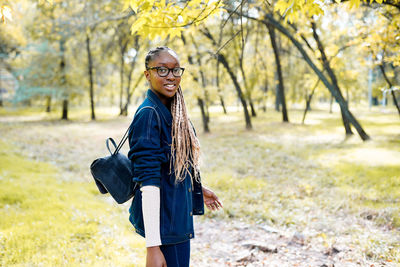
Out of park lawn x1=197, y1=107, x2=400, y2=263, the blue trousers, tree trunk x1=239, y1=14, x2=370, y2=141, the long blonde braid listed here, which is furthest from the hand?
tree trunk x1=239, y1=14, x2=370, y2=141

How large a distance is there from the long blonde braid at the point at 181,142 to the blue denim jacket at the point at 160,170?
42 mm

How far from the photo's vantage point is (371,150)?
1040cm

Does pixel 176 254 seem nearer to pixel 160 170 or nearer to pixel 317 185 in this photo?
pixel 160 170

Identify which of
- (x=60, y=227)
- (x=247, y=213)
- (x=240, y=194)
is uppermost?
(x=60, y=227)

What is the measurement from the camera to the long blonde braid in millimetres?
2035

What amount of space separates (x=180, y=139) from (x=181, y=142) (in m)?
0.03

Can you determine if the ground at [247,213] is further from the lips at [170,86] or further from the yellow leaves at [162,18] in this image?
the yellow leaves at [162,18]

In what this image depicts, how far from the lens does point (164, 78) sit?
6.78 ft

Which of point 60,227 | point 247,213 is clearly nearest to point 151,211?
point 60,227

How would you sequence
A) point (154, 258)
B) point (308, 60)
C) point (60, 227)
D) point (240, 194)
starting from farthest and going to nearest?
point (308, 60), point (240, 194), point (60, 227), point (154, 258)

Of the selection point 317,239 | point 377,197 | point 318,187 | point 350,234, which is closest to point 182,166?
point 317,239

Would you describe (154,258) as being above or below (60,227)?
above

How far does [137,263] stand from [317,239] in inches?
108

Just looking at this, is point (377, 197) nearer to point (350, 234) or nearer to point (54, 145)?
point (350, 234)
